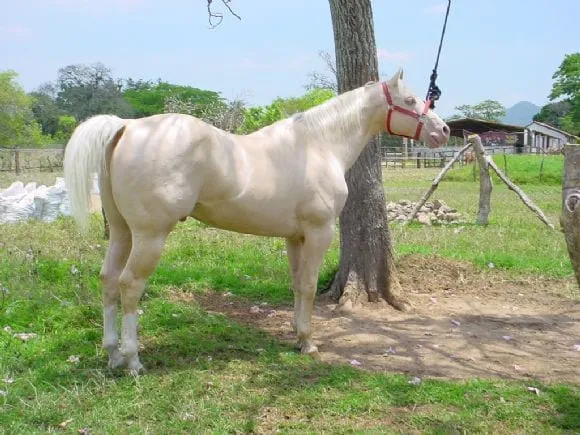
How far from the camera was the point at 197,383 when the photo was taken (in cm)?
379

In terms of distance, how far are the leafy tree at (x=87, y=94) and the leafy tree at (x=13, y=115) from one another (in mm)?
7515

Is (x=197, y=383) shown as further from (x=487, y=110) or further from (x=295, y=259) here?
(x=487, y=110)

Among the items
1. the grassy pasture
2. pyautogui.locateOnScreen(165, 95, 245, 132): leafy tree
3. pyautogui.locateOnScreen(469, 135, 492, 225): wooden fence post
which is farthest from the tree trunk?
pyautogui.locateOnScreen(165, 95, 245, 132): leafy tree

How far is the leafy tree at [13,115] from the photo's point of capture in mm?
43562

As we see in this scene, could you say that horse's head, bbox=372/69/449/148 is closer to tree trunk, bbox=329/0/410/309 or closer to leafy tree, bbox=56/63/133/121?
tree trunk, bbox=329/0/410/309

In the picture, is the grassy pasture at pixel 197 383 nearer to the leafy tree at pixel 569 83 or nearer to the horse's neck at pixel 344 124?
the horse's neck at pixel 344 124

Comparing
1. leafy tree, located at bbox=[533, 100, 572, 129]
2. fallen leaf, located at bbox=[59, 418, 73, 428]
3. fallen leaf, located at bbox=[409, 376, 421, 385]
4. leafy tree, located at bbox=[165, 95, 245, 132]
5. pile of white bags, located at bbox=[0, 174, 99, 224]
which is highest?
leafy tree, located at bbox=[533, 100, 572, 129]

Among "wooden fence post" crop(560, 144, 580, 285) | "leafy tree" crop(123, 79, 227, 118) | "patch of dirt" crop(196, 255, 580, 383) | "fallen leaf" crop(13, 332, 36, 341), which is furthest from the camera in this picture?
"leafy tree" crop(123, 79, 227, 118)

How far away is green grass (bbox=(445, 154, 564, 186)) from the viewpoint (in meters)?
23.2

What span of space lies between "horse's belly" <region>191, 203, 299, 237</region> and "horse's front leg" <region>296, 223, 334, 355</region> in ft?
0.50

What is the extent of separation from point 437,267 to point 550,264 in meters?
1.49

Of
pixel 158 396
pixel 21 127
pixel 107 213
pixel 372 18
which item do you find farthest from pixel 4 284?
pixel 21 127

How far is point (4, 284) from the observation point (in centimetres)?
574

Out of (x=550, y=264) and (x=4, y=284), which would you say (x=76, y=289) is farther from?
(x=550, y=264)
